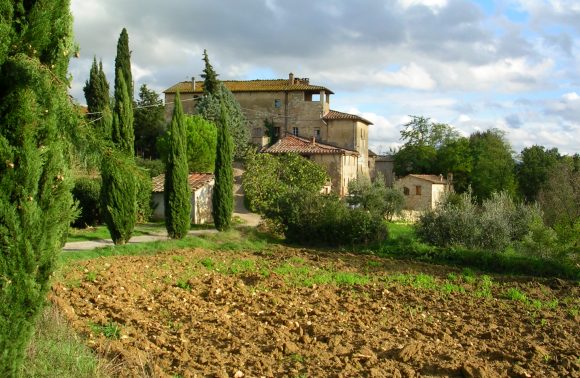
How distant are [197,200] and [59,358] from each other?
24.1m

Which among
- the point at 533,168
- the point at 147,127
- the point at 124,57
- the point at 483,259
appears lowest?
the point at 483,259

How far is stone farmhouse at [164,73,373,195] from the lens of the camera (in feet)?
159

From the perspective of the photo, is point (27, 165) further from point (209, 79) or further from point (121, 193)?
point (209, 79)

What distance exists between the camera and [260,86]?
5156 cm

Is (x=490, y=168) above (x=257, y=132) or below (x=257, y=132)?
below

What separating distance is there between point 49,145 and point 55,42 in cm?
97

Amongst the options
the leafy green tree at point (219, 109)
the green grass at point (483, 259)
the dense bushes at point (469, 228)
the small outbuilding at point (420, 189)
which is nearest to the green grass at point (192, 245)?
the green grass at point (483, 259)

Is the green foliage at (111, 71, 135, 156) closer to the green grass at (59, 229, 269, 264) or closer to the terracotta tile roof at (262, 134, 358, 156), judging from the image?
the green grass at (59, 229, 269, 264)

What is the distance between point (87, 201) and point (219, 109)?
19.1 metres

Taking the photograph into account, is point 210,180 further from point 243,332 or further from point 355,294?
point 243,332

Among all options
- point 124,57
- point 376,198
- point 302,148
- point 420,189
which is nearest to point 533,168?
point 420,189

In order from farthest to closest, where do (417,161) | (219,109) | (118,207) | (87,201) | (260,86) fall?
(417,161) → (260,86) → (219,109) → (87,201) → (118,207)

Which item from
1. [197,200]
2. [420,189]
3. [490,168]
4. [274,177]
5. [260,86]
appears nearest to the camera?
[197,200]

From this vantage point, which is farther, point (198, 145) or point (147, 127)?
point (147, 127)
